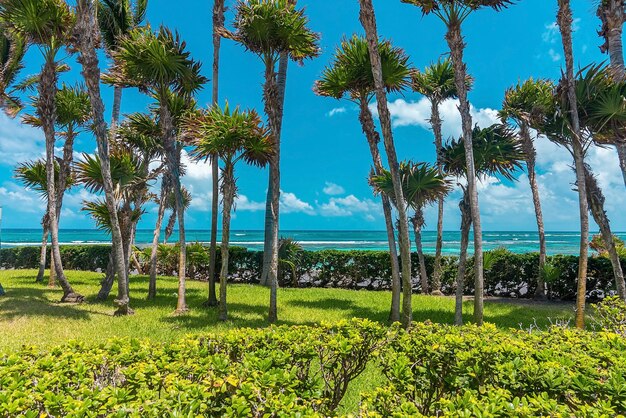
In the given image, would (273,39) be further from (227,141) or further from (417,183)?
(417,183)

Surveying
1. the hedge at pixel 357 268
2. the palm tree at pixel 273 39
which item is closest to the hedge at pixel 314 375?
the palm tree at pixel 273 39

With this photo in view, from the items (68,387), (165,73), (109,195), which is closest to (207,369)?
(68,387)

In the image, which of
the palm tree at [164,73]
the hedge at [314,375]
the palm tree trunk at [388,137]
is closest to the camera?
the hedge at [314,375]

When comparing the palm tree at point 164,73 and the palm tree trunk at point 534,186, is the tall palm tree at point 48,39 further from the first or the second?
the palm tree trunk at point 534,186

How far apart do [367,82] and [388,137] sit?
109 inches

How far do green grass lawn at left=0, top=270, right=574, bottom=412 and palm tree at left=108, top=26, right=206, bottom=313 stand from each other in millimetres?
1447

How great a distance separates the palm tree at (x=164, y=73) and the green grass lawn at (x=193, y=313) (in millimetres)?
1447

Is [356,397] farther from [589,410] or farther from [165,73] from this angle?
[165,73]

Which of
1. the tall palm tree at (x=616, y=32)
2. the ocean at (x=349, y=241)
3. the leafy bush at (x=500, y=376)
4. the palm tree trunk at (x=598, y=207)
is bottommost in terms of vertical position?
the ocean at (x=349, y=241)

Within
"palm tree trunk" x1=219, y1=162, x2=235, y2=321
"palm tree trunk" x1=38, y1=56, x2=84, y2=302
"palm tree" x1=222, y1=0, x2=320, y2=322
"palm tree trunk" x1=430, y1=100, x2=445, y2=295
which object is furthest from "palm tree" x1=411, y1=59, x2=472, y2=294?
"palm tree trunk" x1=38, y1=56, x2=84, y2=302

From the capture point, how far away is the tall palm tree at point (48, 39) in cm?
954

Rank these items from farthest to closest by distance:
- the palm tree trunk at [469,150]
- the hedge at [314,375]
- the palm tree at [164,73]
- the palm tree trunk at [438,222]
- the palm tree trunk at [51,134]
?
the palm tree trunk at [438,222] → the palm tree trunk at [51,134] → the palm tree at [164,73] → the palm tree trunk at [469,150] → the hedge at [314,375]

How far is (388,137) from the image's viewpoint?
7785mm

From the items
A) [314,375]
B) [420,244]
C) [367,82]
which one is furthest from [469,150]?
[420,244]
